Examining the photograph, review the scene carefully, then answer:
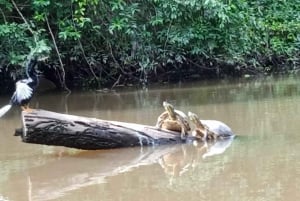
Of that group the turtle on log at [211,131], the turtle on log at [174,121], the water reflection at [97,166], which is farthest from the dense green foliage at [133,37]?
the water reflection at [97,166]

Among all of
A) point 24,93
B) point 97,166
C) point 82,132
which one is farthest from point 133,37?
point 97,166

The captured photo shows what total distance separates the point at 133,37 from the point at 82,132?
20.7 ft

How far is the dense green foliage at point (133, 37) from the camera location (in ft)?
34.4

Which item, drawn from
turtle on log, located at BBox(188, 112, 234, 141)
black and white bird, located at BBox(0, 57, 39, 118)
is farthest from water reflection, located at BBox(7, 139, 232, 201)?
black and white bird, located at BBox(0, 57, 39, 118)

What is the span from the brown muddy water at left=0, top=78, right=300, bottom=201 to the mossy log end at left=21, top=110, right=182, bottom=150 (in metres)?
0.10

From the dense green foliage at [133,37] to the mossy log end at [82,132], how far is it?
4325 mm

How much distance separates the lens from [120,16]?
433 inches

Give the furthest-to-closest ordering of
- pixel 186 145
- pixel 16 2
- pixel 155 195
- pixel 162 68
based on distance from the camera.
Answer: pixel 162 68 < pixel 16 2 < pixel 186 145 < pixel 155 195

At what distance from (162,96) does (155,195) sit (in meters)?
6.03

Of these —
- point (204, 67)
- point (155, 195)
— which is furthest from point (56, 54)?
point (155, 195)

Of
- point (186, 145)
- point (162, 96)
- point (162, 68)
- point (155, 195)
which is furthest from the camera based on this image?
point (162, 68)

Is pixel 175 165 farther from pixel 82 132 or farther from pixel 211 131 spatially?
pixel 211 131

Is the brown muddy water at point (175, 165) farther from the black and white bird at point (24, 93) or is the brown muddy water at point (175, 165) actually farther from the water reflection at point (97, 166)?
the black and white bird at point (24, 93)

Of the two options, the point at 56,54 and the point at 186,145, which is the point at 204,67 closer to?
the point at 56,54
